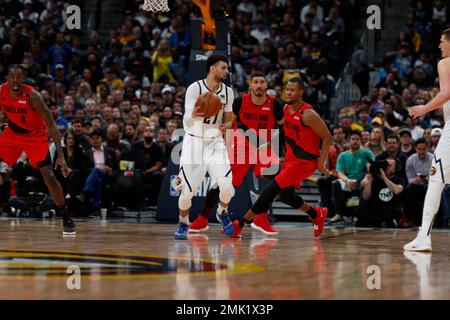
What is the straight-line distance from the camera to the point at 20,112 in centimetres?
966

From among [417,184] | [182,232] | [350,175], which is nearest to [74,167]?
[350,175]

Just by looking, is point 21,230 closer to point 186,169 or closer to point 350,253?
point 186,169

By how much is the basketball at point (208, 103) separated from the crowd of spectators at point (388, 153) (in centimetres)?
393

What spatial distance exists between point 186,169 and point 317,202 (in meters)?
5.02

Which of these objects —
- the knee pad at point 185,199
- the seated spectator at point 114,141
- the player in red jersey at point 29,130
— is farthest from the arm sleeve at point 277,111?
the seated spectator at point 114,141

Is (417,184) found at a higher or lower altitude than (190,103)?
lower

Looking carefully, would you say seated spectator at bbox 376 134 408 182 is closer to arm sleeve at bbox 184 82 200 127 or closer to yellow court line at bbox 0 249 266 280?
arm sleeve at bbox 184 82 200 127

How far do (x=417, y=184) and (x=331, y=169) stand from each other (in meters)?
1.61

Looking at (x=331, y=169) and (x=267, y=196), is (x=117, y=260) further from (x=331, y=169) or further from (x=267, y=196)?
(x=331, y=169)

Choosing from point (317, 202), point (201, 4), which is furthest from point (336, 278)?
point (317, 202)

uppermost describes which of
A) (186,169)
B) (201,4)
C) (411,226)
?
(201,4)
